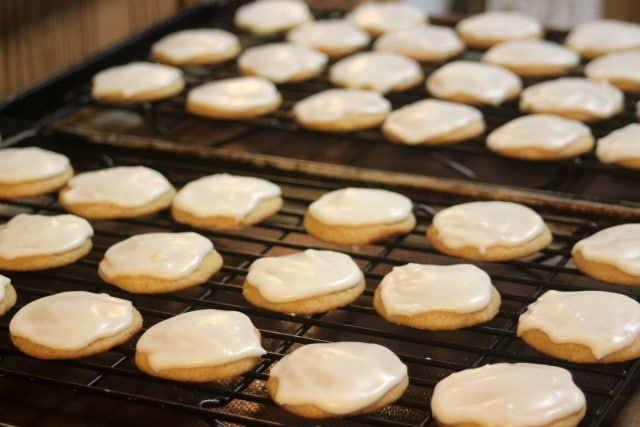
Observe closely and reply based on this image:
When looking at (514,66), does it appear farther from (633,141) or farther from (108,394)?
(108,394)

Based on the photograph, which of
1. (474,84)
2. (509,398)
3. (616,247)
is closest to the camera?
(509,398)

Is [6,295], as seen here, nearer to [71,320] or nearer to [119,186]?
[71,320]

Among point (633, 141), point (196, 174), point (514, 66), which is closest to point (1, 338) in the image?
point (196, 174)

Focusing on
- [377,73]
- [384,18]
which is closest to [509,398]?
[377,73]

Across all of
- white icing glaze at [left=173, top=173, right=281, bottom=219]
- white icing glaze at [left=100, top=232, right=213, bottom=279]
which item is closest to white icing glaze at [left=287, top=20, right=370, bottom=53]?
white icing glaze at [left=173, top=173, right=281, bottom=219]

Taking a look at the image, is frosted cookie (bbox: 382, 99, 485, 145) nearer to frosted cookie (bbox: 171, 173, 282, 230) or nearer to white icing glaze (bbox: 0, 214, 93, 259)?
frosted cookie (bbox: 171, 173, 282, 230)

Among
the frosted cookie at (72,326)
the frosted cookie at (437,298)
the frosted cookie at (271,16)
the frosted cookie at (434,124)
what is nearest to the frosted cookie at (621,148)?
the frosted cookie at (434,124)
